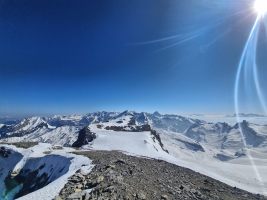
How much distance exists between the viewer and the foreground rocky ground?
24.8 m

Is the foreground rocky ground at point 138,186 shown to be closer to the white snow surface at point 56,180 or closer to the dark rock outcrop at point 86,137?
the white snow surface at point 56,180

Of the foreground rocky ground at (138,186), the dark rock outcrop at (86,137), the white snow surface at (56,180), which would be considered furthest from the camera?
the dark rock outcrop at (86,137)

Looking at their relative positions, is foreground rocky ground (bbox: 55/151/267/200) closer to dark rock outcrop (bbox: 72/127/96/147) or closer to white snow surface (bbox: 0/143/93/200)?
white snow surface (bbox: 0/143/93/200)

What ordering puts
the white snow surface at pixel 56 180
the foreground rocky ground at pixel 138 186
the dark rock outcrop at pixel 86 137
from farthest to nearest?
the dark rock outcrop at pixel 86 137 < the white snow surface at pixel 56 180 < the foreground rocky ground at pixel 138 186

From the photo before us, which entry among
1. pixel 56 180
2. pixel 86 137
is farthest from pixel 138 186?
pixel 86 137

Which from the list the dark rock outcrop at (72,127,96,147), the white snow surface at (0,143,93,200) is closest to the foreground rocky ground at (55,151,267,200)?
the white snow surface at (0,143,93,200)

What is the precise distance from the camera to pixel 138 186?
90.7ft

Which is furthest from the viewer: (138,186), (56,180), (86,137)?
(86,137)

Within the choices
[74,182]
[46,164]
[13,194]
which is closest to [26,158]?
[46,164]

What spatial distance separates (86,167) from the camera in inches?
1407

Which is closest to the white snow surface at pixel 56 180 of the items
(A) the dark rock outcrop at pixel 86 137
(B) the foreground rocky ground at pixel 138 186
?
(B) the foreground rocky ground at pixel 138 186

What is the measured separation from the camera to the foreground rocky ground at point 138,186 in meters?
24.8

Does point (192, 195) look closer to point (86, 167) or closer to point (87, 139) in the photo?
point (86, 167)

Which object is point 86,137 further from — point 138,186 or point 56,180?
point 138,186
